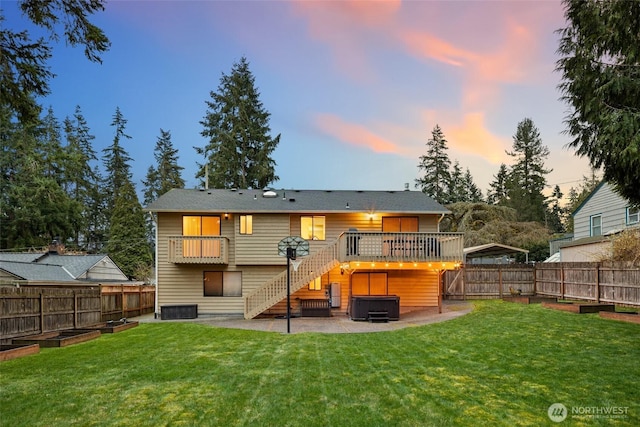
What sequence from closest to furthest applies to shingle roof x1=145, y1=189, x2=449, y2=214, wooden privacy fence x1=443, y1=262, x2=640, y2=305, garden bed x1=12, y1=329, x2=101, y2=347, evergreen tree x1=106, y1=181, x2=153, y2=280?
garden bed x1=12, y1=329, x2=101, y2=347
wooden privacy fence x1=443, y1=262, x2=640, y2=305
shingle roof x1=145, y1=189, x2=449, y2=214
evergreen tree x1=106, y1=181, x2=153, y2=280

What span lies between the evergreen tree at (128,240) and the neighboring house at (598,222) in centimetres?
3376

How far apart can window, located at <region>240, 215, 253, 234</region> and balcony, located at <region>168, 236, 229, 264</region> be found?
3.38ft

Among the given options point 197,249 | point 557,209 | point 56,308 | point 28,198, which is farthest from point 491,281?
point 557,209

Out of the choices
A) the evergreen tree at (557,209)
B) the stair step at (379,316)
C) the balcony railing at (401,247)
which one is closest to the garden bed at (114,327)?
the balcony railing at (401,247)

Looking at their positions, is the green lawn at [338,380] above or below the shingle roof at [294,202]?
below

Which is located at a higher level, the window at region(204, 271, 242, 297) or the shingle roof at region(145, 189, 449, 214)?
the shingle roof at region(145, 189, 449, 214)

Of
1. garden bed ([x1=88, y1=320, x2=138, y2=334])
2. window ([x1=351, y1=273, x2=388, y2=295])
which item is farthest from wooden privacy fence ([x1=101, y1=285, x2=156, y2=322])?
window ([x1=351, y1=273, x2=388, y2=295])

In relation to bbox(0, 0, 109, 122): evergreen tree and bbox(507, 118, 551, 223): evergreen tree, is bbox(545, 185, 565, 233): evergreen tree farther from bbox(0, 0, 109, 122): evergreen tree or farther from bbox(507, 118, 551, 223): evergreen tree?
bbox(0, 0, 109, 122): evergreen tree

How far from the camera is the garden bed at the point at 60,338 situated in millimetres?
10375

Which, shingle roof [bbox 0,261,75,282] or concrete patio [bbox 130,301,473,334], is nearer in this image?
concrete patio [bbox 130,301,473,334]

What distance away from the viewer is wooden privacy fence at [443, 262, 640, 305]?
13867 millimetres

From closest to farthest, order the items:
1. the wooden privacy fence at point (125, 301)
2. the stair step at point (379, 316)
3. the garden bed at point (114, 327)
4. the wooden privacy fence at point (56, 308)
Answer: the wooden privacy fence at point (56, 308), the garden bed at point (114, 327), the stair step at point (379, 316), the wooden privacy fence at point (125, 301)

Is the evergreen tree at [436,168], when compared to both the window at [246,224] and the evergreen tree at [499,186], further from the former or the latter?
the window at [246,224]

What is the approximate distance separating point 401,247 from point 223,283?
8248 millimetres
